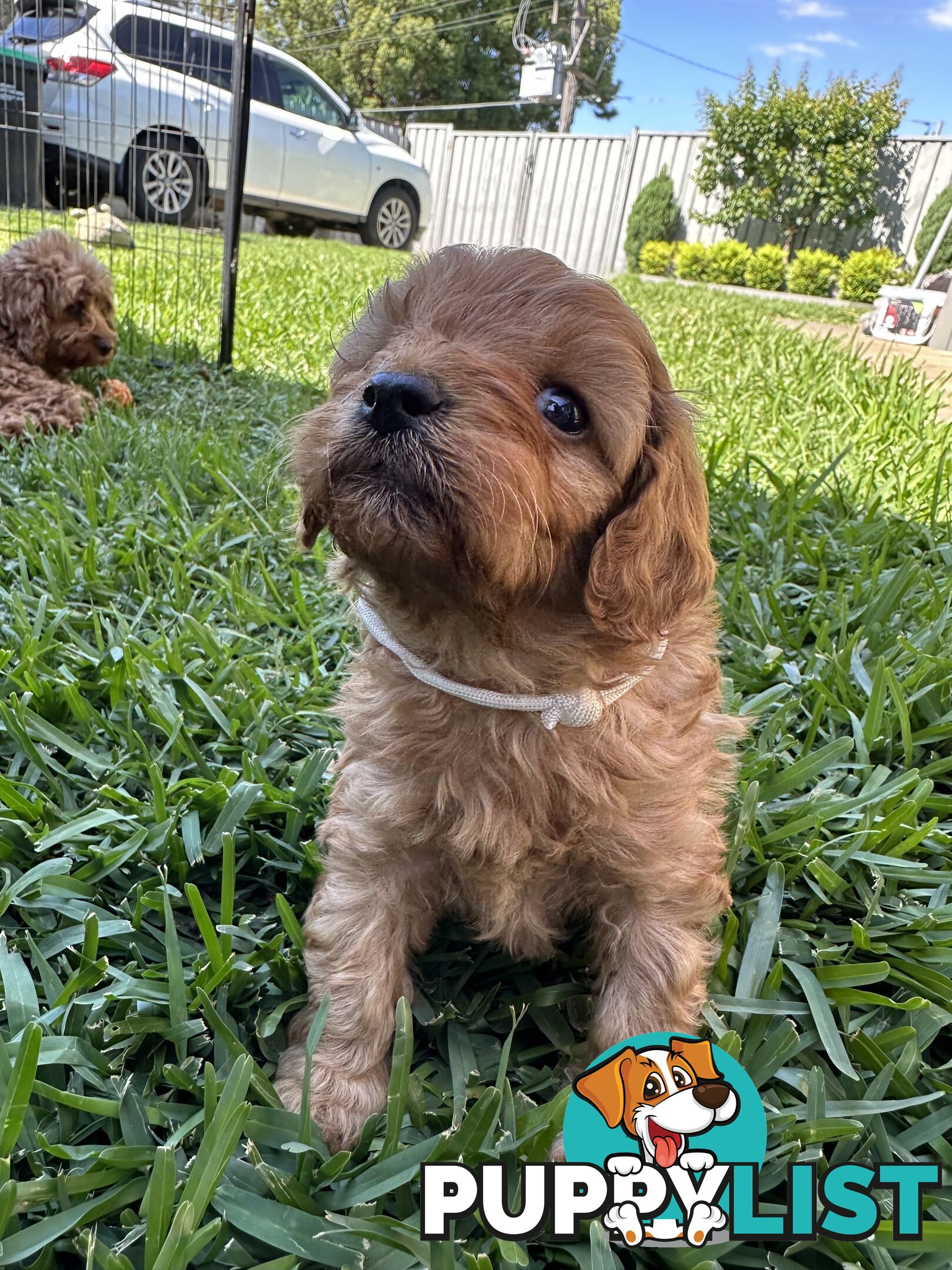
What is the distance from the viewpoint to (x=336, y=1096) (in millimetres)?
1560

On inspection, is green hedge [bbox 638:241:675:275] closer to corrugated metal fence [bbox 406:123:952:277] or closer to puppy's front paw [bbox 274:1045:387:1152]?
corrugated metal fence [bbox 406:123:952:277]

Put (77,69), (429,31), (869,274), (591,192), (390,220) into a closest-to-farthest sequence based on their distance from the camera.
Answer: (77,69) → (869,274) → (390,220) → (591,192) → (429,31)

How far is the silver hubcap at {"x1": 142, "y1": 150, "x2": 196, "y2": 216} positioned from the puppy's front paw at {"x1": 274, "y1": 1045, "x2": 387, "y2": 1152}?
682 cm

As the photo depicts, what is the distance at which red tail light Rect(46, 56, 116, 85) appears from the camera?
6160mm

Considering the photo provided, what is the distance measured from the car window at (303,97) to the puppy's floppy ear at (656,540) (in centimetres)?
1424

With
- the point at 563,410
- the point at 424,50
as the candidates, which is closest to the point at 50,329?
the point at 563,410

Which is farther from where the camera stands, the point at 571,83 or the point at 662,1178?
the point at 571,83

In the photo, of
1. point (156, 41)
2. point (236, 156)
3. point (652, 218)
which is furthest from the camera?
point (652, 218)

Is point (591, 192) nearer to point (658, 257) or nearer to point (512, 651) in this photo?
point (658, 257)

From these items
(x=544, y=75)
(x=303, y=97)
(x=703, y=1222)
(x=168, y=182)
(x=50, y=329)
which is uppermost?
(x=544, y=75)

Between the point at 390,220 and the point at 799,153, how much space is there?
314 inches

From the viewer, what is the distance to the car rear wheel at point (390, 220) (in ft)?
51.5

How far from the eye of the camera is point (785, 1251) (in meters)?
1.38

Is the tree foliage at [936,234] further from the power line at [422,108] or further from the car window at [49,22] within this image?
the power line at [422,108]
